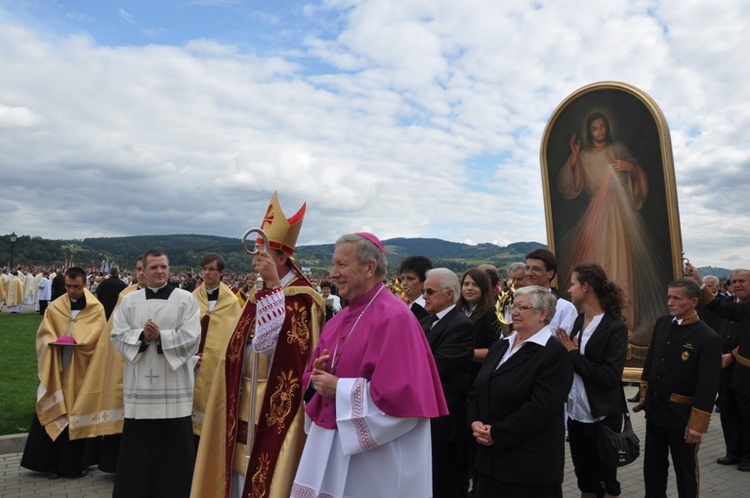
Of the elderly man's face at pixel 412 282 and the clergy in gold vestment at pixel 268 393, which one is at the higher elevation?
the elderly man's face at pixel 412 282

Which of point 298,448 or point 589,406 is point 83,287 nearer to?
point 298,448

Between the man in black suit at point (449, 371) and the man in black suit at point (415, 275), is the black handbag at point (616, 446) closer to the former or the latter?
the man in black suit at point (449, 371)

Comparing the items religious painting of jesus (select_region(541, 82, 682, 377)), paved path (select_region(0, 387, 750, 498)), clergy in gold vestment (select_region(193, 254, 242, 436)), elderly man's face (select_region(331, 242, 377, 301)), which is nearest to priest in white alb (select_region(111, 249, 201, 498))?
paved path (select_region(0, 387, 750, 498))

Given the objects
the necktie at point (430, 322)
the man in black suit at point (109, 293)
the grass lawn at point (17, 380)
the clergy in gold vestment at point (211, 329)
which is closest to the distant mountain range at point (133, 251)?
the grass lawn at point (17, 380)

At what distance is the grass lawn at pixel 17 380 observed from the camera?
27.0ft

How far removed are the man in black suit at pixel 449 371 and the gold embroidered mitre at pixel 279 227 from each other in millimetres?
1107

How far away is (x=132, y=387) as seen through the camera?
5.47 metres

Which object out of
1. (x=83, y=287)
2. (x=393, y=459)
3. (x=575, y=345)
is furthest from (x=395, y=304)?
(x=83, y=287)

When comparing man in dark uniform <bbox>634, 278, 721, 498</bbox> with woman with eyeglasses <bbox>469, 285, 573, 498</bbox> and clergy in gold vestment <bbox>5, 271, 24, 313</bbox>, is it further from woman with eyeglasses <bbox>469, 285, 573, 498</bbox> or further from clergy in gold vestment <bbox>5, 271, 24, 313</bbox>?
clergy in gold vestment <bbox>5, 271, 24, 313</bbox>

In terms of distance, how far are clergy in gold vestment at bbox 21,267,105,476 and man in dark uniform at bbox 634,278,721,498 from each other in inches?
224

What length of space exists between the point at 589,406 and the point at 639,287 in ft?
25.6

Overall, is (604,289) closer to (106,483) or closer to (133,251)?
Result: (106,483)

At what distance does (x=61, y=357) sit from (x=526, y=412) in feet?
17.7

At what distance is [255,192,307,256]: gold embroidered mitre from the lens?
180 inches
